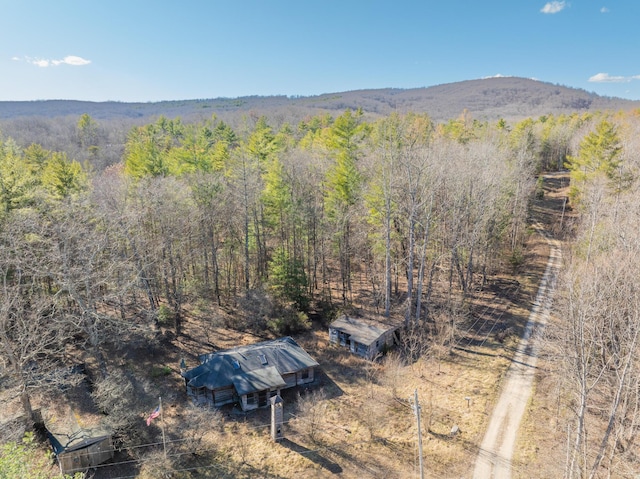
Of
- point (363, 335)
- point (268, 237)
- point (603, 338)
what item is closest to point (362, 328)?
point (363, 335)

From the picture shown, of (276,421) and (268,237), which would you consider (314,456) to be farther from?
(268,237)

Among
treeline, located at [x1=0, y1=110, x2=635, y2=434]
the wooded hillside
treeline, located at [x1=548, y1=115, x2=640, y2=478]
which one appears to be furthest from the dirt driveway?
treeline, located at [x1=0, y1=110, x2=635, y2=434]

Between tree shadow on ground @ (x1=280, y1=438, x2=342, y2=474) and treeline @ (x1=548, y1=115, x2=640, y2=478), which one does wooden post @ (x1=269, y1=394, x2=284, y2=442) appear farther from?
treeline @ (x1=548, y1=115, x2=640, y2=478)

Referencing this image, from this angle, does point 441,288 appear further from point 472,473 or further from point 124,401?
point 124,401

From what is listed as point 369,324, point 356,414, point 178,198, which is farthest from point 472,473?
point 178,198

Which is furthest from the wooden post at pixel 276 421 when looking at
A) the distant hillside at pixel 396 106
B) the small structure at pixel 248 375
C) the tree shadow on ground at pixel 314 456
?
the distant hillside at pixel 396 106
